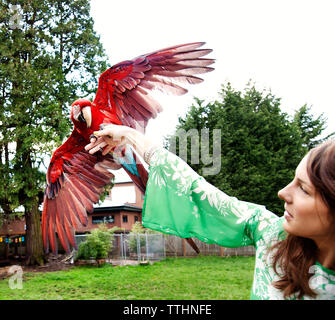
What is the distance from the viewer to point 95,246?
7.25 metres

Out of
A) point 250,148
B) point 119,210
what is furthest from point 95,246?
point 250,148

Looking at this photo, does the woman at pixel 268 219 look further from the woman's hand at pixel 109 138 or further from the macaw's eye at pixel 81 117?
the macaw's eye at pixel 81 117

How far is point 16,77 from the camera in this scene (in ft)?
13.3

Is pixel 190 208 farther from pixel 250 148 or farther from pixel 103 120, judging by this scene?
pixel 250 148

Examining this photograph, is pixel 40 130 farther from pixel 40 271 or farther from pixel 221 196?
pixel 40 271

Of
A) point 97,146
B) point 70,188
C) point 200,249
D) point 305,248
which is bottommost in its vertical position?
point 200,249

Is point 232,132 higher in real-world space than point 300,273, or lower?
higher

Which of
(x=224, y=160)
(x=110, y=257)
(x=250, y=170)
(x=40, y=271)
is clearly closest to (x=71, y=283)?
(x=40, y=271)

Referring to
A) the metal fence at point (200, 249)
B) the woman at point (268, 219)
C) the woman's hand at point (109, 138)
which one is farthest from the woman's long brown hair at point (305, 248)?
the metal fence at point (200, 249)

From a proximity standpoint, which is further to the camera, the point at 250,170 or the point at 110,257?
the point at 110,257

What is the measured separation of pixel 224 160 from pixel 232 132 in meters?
1.01

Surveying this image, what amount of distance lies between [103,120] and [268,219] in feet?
2.41

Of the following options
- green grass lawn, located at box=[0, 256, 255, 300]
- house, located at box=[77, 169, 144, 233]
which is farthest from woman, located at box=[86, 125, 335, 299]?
house, located at box=[77, 169, 144, 233]

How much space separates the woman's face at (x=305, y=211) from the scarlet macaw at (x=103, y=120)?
1.94ft
